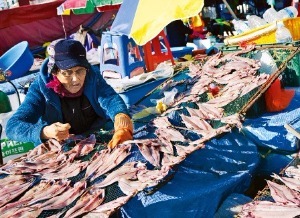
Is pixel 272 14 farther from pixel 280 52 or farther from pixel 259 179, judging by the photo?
pixel 259 179

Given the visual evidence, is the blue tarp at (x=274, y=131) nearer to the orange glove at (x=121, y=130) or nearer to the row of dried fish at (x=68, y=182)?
the orange glove at (x=121, y=130)

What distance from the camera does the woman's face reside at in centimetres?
395

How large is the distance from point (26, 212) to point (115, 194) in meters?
0.63

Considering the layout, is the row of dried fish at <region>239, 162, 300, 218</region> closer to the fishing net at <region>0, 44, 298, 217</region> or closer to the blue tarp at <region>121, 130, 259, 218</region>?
the blue tarp at <region>121, 130, 259, 218</region>

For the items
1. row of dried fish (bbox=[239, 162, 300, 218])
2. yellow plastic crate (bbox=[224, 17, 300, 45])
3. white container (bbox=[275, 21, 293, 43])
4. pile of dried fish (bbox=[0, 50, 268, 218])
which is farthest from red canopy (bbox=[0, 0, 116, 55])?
row of dried fish (bbox=[239, 162, 300, 218])

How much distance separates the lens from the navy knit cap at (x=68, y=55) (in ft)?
12.7

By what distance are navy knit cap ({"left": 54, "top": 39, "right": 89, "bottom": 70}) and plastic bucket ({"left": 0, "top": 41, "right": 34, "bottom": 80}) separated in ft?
22.3

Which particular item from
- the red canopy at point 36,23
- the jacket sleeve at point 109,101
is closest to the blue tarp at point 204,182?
the jacket sleeve at point 109,101

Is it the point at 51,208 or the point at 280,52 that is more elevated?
the point at 280,52

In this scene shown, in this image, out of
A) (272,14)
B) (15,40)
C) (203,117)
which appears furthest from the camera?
(15,40)

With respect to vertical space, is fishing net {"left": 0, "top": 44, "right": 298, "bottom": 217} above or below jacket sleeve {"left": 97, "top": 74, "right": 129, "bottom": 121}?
below

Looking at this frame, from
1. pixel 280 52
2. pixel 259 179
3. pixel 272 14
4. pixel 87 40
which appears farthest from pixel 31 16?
pixel 259 179

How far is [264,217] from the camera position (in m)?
2.65

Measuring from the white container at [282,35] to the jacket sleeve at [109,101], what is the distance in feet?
9.21
